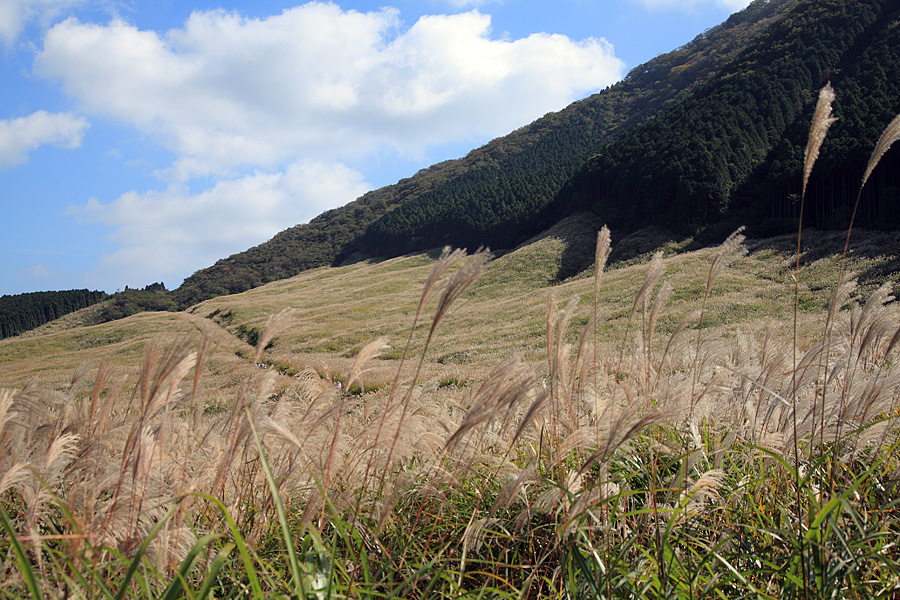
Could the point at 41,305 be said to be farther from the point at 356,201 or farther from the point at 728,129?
the point at 728,129

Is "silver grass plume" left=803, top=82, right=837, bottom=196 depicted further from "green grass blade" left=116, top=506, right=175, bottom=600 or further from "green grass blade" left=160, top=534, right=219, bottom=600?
"green grass blade" left=116, top=506, right=175, bottom=600

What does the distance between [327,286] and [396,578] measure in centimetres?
7076

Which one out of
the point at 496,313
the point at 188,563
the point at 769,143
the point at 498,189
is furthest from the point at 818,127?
the point at 498,189

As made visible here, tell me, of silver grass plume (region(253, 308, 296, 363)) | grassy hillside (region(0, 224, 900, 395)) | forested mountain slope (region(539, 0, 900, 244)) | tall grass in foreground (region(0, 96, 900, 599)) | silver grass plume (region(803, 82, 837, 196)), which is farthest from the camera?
forested mountain slope (region(539, 0, 900, 244))

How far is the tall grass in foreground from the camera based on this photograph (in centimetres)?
183

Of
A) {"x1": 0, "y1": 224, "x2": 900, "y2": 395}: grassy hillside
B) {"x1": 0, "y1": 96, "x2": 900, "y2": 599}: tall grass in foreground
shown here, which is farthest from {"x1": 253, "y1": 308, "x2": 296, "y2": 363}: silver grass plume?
{"x1": 0, "y1": 224, "x2": 900, "y2": 395}: grassy hillside

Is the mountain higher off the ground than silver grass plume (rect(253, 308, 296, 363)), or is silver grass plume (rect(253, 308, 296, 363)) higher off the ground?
the mountain

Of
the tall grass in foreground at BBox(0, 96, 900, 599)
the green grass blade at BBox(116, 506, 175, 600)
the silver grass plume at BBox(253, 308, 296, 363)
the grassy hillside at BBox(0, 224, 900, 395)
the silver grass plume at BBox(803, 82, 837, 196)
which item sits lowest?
the grassy hillside at BBox(0, 224, 900, 395)

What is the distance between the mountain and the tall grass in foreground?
6339 centimetres

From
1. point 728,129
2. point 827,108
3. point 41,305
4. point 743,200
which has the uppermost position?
point 41,305

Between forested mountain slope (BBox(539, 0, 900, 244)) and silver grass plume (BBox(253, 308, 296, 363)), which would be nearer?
silver grass plume (BBox(253, 308, 296, 363))

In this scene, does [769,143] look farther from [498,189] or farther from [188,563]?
[188,563]

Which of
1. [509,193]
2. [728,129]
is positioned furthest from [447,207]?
[728,129]

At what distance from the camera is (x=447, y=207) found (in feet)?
301
